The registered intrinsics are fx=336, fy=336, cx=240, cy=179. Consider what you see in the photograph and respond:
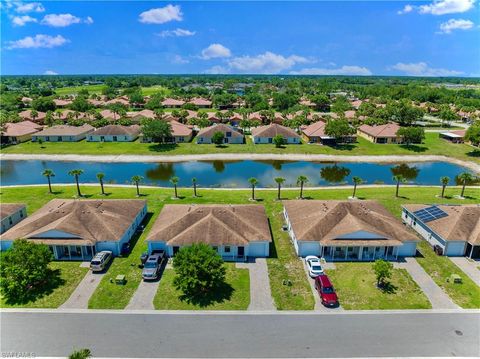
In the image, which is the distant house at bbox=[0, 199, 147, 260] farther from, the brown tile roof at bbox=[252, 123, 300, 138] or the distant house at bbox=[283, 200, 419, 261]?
the brown tile roof at bbox=[252, 123, 300, 138]

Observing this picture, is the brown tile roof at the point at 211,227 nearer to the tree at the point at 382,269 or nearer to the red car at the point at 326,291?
the red car at the point at 326,291

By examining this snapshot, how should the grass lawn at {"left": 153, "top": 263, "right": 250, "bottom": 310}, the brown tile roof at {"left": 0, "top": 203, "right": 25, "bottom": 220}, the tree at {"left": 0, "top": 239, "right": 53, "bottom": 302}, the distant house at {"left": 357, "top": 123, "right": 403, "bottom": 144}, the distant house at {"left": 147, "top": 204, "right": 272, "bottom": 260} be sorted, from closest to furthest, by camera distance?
the grass lawn at {"left": 153, "top": 263, "right": 250, "bottom": 310} → the tree at {"left": 0, "top": 239, "right": 53, "bottom": 302} → the distant house at {"left": 147, "top": 204, "right": 272, "bottom": 260} → the brown tile roof at {"left": 0, "top": 203, "right": 25, "bottom": 220} → the distant house at {"left": 357, "top": 123, "right": 403, "bottom": 144}

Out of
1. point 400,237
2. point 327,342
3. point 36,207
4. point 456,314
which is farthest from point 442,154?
point 36,207

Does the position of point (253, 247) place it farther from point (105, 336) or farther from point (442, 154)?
point (442, 154)

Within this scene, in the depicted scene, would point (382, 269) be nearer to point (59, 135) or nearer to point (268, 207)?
point (268, 207)

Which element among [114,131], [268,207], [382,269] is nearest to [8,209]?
[268,207]

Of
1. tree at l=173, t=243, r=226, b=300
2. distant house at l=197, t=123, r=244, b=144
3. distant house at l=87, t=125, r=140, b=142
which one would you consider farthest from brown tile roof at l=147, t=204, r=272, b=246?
distant house at l=87, t=125, r=140, b=142

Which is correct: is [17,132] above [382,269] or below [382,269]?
above
